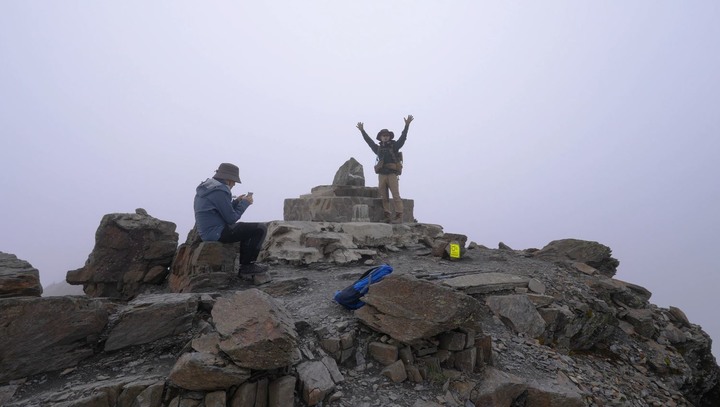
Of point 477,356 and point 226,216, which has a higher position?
point 226,216

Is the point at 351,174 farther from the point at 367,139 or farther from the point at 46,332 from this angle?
the point at 46,332

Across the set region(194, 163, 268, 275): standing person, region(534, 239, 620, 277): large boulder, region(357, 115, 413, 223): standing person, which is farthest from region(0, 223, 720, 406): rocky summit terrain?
region(357, 115, 413, 223): standing person

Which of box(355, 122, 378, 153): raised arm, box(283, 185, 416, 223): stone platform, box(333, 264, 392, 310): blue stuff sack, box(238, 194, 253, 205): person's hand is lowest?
box(333, 264, 392, 310): blue stuff sack

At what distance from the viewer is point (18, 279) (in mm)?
4605

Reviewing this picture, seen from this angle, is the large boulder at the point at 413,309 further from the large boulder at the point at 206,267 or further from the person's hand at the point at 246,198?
the person's hand at the point at 246,198

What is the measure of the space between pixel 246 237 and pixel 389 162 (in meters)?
6.50

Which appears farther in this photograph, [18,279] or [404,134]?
[404,134]

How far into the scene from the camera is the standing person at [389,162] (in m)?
12.0

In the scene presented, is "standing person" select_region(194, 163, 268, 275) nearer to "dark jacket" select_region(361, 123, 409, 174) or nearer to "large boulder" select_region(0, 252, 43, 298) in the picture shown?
"large boulder" select_region(0, 252, 43, 298)

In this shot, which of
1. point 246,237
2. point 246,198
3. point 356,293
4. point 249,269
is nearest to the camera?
point 356,293

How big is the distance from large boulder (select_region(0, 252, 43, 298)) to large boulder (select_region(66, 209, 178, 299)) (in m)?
2.53

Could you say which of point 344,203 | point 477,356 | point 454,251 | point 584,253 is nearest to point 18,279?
point 477,356

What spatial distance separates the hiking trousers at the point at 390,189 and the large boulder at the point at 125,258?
707 cm

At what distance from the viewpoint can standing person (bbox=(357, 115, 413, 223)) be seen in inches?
471
